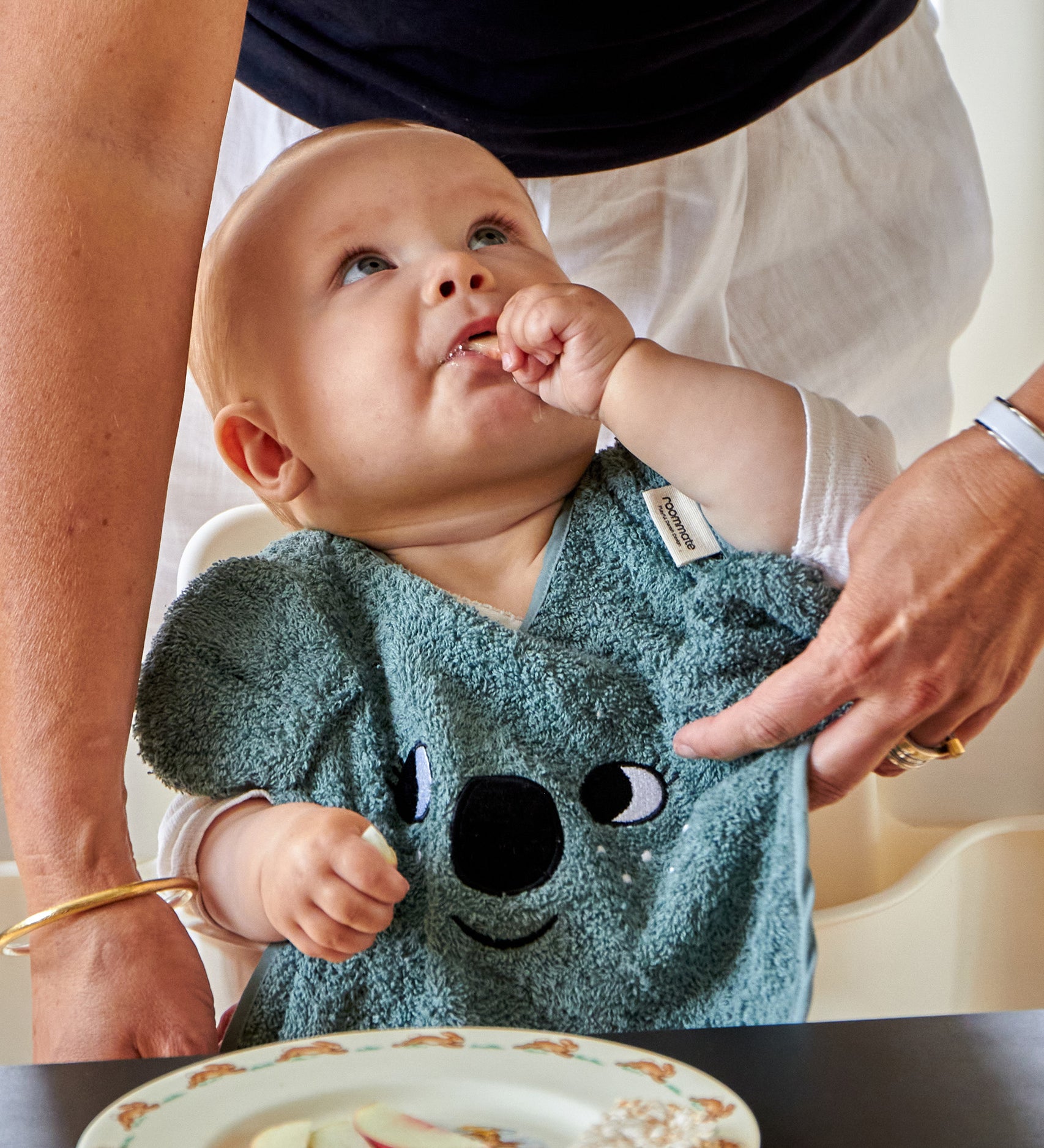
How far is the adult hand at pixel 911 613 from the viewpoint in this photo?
739mm

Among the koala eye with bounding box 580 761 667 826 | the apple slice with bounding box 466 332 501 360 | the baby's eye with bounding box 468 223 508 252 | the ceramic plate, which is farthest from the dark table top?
the baby's eye with bounding box 468 223 508 252

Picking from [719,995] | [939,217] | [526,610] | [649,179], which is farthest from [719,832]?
[939,217]

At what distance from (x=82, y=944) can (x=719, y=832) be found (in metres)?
0.39

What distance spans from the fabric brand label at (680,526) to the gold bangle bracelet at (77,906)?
401 mm

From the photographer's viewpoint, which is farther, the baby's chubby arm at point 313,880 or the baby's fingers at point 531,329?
the baby's fingers at point 531,329

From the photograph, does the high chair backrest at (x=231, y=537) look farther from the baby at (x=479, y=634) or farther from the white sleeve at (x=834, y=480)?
the white sleeve at (x=834, y=480)

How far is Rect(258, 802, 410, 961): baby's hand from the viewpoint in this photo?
25.7 inches

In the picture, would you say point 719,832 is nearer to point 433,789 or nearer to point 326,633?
point 433,789

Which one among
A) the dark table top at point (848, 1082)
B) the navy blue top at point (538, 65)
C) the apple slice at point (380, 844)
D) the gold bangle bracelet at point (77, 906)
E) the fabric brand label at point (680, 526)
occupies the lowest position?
the dark table top at point (848, 1082)

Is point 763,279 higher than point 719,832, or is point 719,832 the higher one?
point 763,279

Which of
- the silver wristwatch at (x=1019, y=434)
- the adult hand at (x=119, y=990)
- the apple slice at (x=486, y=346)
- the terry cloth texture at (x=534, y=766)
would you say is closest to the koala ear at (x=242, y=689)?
the terry cloth texture at (x=534, y=766)

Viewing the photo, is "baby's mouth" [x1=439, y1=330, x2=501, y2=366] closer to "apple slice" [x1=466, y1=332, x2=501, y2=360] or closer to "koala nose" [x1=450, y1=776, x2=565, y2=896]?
"apple slice" [x1=466, y1=332, x2=501, y2=360]

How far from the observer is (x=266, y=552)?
36.6 inches

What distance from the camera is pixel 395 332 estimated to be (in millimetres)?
841
